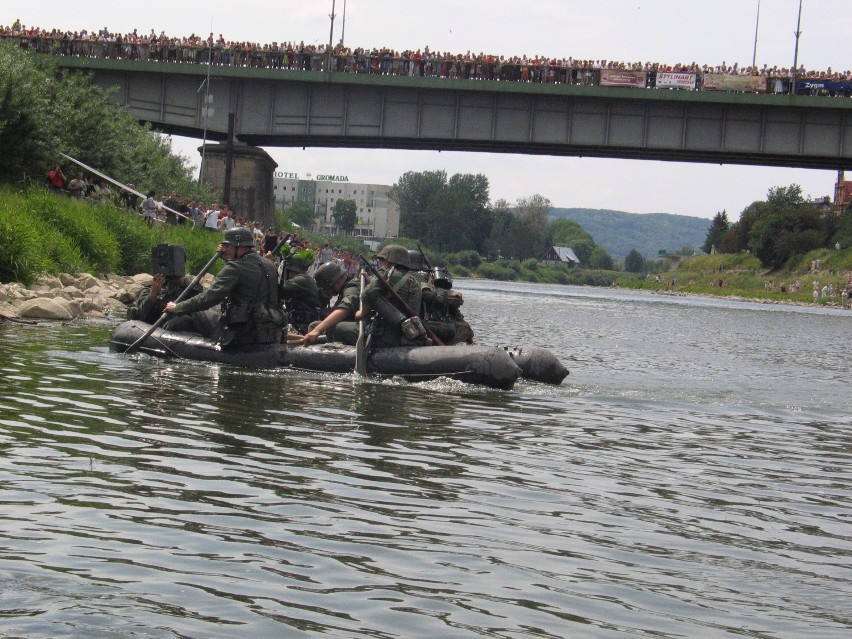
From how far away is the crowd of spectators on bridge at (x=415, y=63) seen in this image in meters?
54.5

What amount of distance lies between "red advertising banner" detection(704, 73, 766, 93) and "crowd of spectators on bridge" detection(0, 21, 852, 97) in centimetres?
4

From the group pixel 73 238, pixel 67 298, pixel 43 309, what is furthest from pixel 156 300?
pixel 73 238

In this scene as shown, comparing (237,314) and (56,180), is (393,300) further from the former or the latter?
(56,180)

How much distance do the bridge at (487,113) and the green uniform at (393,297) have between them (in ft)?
129

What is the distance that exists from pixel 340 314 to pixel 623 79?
132 feet

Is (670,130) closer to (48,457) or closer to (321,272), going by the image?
(321,272)

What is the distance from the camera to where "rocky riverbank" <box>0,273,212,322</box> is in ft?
70.9

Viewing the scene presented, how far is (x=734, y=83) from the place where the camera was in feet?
179

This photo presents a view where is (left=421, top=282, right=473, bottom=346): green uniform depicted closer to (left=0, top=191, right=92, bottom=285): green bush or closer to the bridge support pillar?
(left=0, top=191, right=92, bottom=285): green bush

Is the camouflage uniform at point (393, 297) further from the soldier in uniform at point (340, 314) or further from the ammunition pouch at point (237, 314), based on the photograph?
the ammunition pouch at point (237, 314)

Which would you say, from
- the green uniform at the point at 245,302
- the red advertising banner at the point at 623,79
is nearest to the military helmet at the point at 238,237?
the green uniform at the point at 245,302

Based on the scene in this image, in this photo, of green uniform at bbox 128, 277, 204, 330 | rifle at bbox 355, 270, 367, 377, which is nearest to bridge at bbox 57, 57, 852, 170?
green uniform at bbox 128, 277, 204, 330

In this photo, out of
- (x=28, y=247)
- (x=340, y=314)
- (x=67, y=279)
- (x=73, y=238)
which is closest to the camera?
(x=340, y=314)

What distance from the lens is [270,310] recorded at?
16.4 metres
